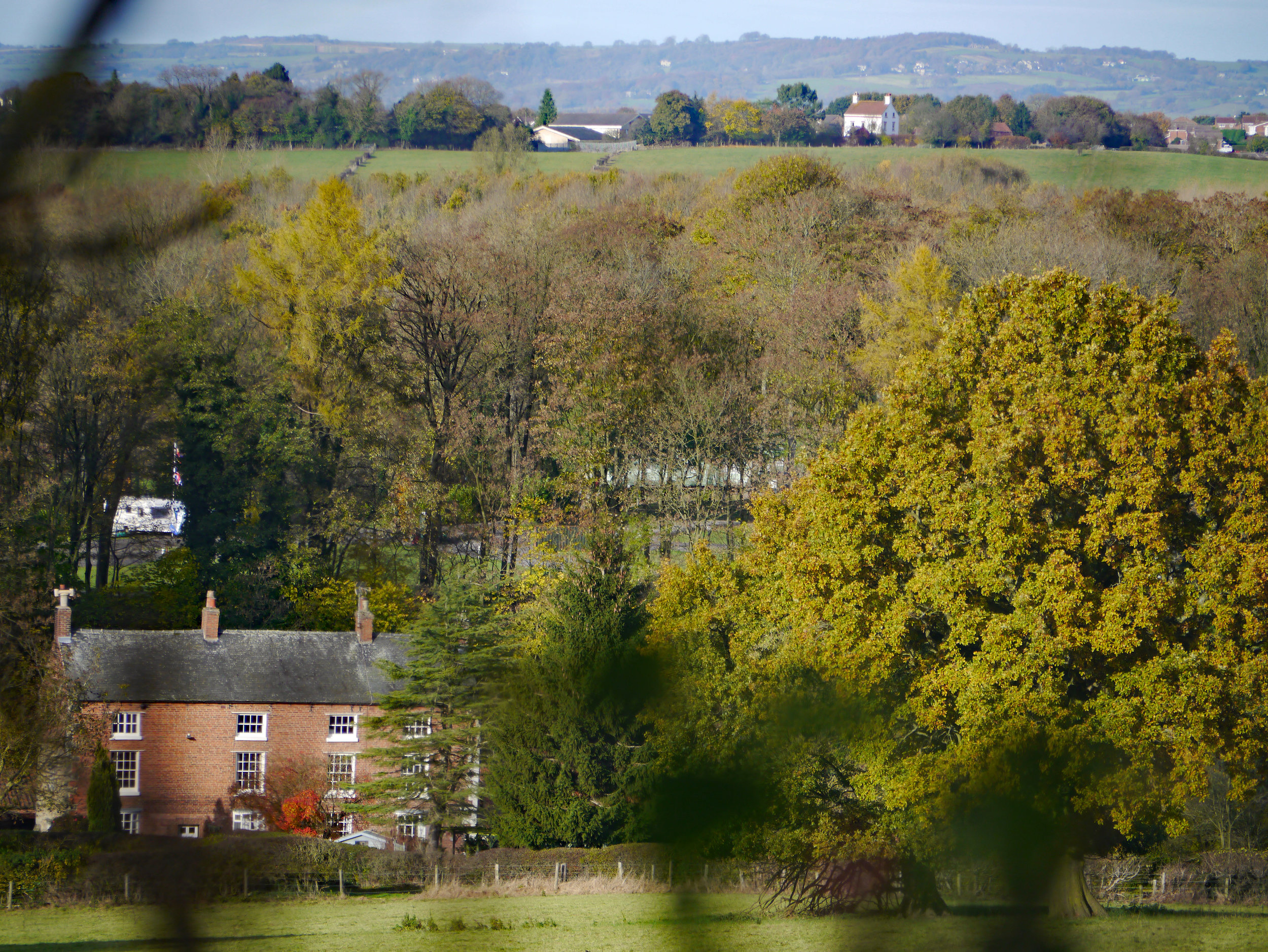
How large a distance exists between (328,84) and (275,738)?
50.6 feet

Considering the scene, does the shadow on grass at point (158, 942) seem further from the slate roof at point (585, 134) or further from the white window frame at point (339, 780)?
the slate roof at point (585, 134)

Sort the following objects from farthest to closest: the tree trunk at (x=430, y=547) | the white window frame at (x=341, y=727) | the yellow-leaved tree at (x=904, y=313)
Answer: the yellow-leaved tree at (x=904, y=313)
the tree trunk at (x=430, y=547)
the white window frame at (x=341, y=727)

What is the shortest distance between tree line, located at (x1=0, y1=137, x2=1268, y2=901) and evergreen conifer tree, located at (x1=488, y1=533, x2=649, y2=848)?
0.7 inches

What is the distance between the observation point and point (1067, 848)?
1.79m

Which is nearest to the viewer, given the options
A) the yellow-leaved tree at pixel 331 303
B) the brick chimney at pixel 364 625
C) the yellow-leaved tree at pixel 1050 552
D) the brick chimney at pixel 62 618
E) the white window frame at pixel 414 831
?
the brick chimney at pixel 62 618

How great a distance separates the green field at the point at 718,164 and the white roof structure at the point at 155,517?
13484 millimetres

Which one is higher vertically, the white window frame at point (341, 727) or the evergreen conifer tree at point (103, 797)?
the evergreen conifer tree at point (103, 797)

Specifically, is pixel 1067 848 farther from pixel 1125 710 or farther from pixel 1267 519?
pixel 1267 519

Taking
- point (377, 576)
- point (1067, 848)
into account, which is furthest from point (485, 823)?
point (377, 576)

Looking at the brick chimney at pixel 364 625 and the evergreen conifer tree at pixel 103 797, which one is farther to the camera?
the brick chimney at pixel 364 625

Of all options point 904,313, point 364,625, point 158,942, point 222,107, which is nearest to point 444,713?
point 222,107

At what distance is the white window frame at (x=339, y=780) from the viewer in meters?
11.7

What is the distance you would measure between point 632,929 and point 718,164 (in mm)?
113668

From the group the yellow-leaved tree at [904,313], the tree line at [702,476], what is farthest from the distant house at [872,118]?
the yellow-leaved tree at [904,313]
